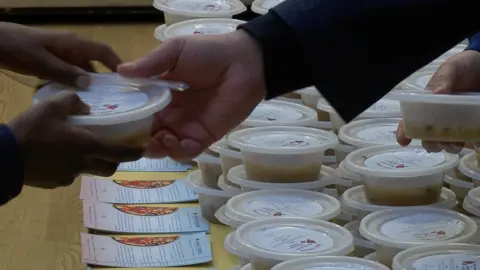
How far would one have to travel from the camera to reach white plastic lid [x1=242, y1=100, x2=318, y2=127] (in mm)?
2039

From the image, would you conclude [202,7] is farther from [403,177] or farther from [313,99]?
[403,177]

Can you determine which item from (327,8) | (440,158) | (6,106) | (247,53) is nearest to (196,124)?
(247,53)

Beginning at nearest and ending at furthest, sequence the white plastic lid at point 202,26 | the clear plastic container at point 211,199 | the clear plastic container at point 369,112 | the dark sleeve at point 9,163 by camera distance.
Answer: the dark sleeve at point 9,163, the clear plastic container at point 211,199, the clear plastic container at point 369,112, the white plastic lid at point 202,26

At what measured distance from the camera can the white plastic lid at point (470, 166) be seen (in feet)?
6.04

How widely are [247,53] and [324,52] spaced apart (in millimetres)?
112

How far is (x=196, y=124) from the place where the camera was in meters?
1.52

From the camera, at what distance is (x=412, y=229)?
1.68 meters

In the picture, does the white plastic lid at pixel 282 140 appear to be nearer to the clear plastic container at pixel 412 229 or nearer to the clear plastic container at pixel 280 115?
the clear plastic container at pixel 280 115

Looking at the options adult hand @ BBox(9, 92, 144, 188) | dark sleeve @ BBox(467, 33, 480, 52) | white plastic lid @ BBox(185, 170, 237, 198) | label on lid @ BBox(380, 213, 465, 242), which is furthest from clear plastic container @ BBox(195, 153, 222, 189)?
adult hand @ BBox(9, 92, 144, 188)

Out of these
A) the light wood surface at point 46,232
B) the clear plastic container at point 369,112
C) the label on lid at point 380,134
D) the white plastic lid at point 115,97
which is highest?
the white plastic lid at point 115,97

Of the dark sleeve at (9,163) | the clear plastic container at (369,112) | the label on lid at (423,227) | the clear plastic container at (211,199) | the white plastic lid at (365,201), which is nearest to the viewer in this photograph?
the dark sleeve at (9,163)

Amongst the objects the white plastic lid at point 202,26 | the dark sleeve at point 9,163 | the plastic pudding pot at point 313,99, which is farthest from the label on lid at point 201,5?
the dark sleeve at point 9,163

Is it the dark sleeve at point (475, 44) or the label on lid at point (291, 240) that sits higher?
the dark sleeve at point (475, 44)

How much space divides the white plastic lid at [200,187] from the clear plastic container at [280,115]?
14 cm
